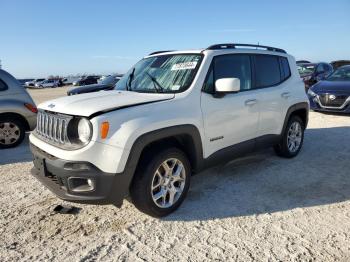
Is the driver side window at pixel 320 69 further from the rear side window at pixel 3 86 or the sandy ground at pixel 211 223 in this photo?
the rear side window at pixel 3 86

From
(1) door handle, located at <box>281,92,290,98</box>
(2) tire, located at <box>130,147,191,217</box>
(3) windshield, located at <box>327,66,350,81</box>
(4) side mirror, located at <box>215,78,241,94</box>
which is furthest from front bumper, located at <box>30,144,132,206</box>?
(3) windshield, located at <box>327,66,350,81</box>

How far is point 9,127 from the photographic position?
694cm

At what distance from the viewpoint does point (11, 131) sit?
22.9ft

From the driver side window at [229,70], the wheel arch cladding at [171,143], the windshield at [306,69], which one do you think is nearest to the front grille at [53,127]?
the wheel arch cladding at [171,143]

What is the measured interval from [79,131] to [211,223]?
1.68 m

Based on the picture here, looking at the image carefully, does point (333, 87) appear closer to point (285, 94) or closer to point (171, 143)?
point (285, 94)

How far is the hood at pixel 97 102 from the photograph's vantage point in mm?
3145

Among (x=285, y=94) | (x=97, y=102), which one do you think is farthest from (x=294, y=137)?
(x=97, y=102)

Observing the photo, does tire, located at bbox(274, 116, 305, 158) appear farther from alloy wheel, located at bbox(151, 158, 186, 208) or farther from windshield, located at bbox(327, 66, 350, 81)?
windshield, located at bbox(327, 66, 350, 81)

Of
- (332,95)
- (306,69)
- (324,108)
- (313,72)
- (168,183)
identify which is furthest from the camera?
(306,69)

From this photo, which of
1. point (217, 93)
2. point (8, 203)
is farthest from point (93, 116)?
point (8, 203)

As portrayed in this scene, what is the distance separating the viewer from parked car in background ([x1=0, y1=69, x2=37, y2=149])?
6887mm

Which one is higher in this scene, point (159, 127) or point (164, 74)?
point (164, 74)

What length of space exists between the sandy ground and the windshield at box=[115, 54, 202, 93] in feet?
4.69
